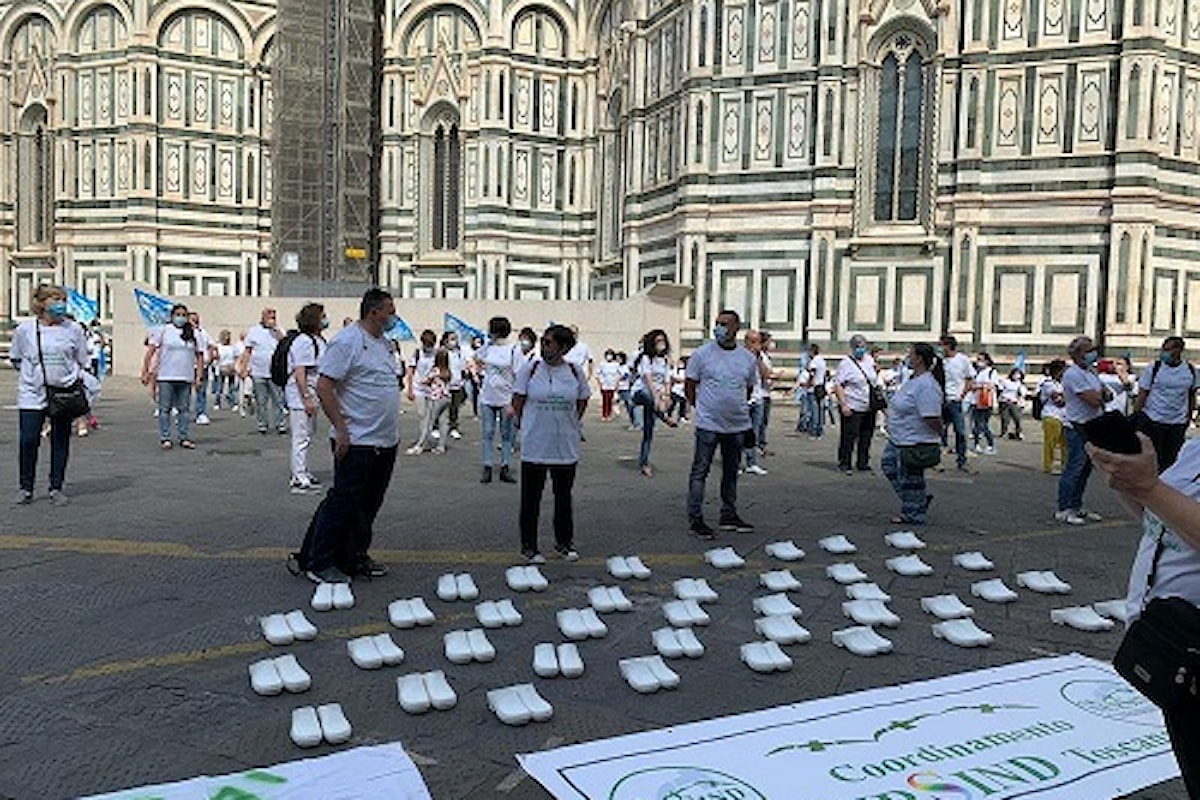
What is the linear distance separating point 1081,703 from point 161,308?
20.9 metres

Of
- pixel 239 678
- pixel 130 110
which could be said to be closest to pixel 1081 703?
pixel 239 678

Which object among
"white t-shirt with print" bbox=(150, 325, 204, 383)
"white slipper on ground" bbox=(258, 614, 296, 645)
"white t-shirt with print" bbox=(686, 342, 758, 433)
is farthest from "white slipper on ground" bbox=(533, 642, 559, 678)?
"white t-shirt with print" bbox=(150, 325, 204, 383)

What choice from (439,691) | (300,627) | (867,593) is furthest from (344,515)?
(867,593)

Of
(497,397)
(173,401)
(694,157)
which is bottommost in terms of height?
(173,401)

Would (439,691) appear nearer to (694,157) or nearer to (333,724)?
(333,724)

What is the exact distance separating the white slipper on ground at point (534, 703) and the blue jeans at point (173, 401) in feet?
30.1

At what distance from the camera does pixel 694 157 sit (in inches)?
1082

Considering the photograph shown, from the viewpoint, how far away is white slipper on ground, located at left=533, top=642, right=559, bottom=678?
4.84 metres

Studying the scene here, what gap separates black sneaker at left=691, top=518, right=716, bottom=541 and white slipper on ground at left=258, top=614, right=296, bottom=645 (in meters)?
3.61

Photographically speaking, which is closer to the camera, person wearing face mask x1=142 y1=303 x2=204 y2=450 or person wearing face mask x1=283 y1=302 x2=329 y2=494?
person wearing face mask x1=283 y1=302 x2=329 y2=494

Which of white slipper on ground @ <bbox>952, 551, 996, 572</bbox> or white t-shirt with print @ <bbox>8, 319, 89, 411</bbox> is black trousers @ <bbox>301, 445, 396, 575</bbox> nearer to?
white t-shirt with print @ <bbox>8, 319, 89, 411</bbox>

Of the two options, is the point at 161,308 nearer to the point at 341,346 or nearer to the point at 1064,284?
the point at 341,346

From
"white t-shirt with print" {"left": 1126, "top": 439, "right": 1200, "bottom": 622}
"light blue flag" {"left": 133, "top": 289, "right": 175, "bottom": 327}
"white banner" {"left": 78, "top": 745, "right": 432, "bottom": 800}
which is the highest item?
"light blue flag" {"left": 133, "top": 289, "right": 175, "bottom": 327}

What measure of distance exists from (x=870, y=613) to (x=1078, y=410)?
14.1 feet
